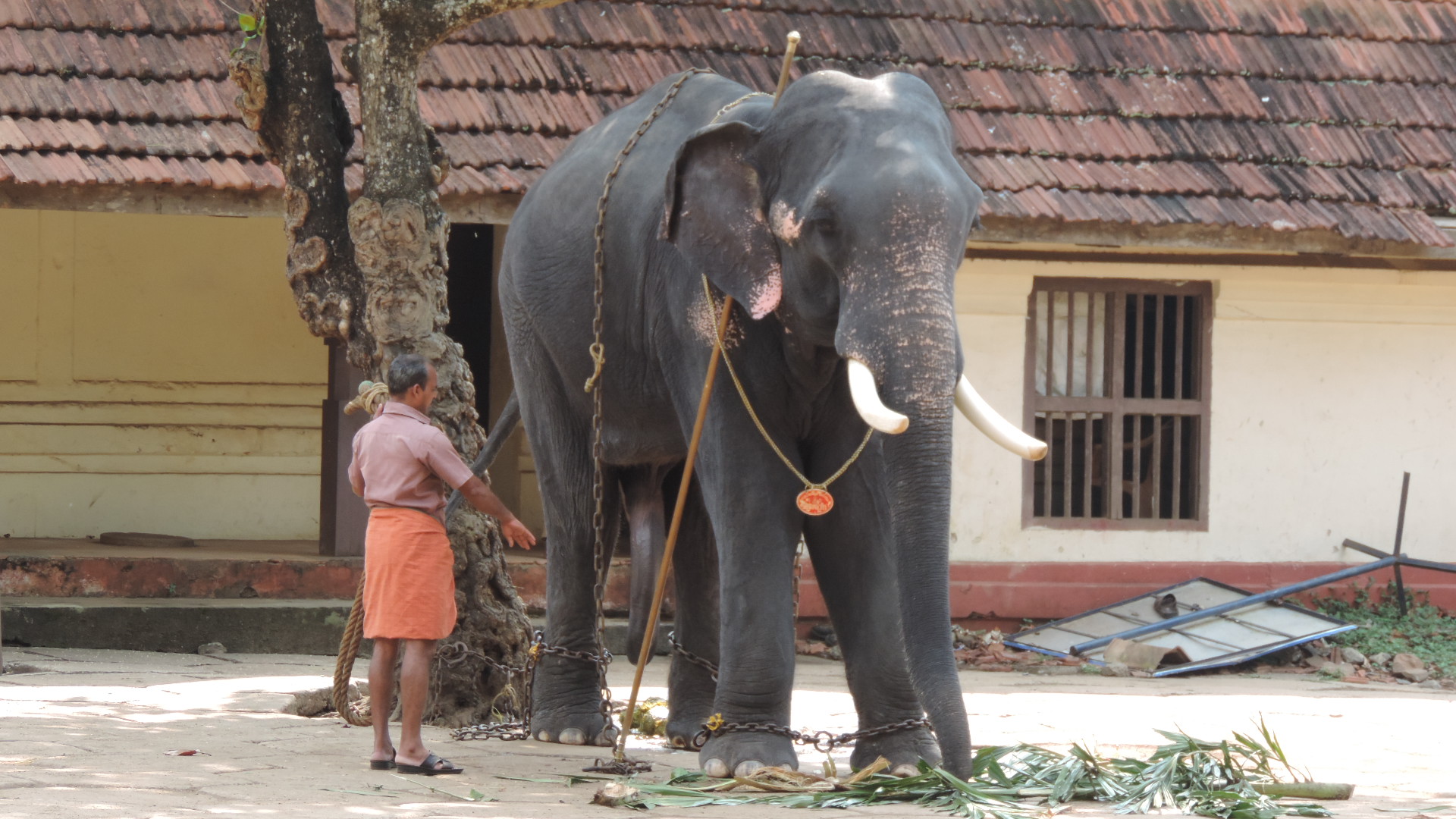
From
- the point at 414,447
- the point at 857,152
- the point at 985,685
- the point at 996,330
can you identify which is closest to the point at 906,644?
the point at 857,152

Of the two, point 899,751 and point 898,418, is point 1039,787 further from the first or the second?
point 898,418

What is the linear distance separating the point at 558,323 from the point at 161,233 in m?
6.13

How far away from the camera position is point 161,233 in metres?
12.1

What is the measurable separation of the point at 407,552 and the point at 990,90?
6.45m

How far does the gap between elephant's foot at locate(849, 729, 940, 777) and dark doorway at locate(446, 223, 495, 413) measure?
320 inches

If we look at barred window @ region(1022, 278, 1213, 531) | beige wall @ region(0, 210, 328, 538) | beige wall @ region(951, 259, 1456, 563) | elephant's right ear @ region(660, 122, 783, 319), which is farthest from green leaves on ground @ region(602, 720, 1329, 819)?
beige wall @ region(0, 210, 328, 538)

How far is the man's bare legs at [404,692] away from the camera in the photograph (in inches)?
227

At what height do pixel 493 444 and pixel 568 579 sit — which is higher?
pixel 493 444

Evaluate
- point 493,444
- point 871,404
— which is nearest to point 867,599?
point 871,404

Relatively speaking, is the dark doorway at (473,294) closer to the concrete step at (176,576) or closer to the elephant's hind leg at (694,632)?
the concrete step at (176,576)

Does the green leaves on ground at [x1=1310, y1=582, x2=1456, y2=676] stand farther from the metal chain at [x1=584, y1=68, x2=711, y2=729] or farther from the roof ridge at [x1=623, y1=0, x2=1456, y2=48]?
the metal chain at [x1=584, y1=68, x2=711, y2=729]

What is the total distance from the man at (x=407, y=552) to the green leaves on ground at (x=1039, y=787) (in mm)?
Answer: 751

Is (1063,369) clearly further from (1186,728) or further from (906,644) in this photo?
(906,644)

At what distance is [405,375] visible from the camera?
5977 millimetres
